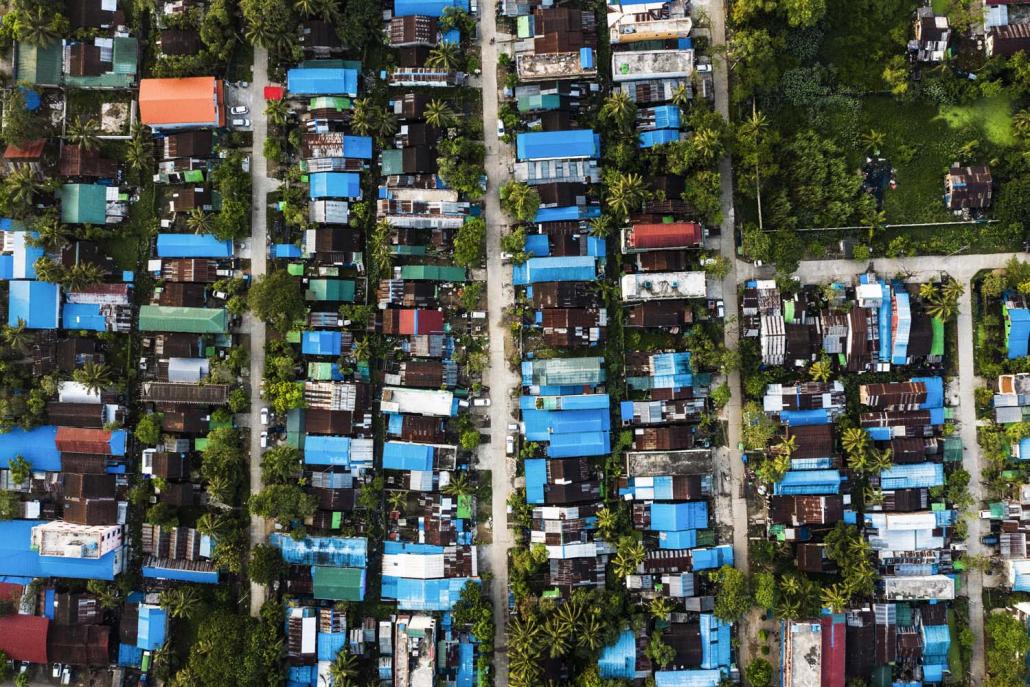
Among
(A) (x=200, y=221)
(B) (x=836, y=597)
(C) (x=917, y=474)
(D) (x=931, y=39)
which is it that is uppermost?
(D) (x=931, y=39)

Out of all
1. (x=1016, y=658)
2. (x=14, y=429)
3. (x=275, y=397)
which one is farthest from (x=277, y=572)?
(x=1016, y=658)

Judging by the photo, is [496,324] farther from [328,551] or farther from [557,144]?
[328,551]

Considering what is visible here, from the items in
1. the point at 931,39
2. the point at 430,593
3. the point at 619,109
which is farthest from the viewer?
the point at 430,593

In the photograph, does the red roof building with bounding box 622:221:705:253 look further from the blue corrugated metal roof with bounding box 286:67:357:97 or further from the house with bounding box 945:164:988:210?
the blue corrugated metal roof with bounding box 286:67:357:97

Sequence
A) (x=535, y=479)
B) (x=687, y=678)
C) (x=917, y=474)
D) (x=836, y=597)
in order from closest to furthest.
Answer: (x=836, y=597) < (x=917, y=474) < (x=687, y=678) < (x=535, y=479)

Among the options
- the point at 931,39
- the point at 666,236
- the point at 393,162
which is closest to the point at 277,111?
the point at 393,162

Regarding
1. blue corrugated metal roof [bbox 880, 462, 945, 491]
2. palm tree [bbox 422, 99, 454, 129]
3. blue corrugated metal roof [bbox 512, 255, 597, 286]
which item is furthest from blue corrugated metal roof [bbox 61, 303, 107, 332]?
blue corrugated metal roof [bbox 880, 462, 945, 491]
